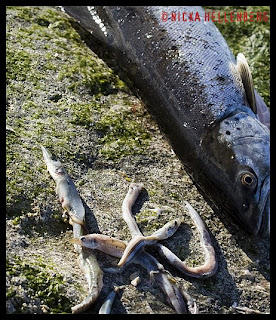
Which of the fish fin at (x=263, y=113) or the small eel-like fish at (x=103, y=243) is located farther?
the fish fin at (x=263, y=113)

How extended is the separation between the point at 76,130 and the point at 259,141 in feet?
4.96

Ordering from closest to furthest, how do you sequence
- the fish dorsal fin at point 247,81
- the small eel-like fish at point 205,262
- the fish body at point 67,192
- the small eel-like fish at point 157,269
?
the small eel-like fish at point 157,269 → the small eel-like fish at point 205,262 → the fish body at point 67,192 → the fish dorsal fin at point 247,81

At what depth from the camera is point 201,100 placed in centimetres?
450

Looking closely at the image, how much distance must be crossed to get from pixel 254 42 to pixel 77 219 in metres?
3.52

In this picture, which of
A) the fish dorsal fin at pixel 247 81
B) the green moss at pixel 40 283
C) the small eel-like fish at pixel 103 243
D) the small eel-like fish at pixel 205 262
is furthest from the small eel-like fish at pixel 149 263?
the fish dorsal fin at pixel 247 81

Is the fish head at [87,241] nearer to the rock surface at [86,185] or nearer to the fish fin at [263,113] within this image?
the rock surface at [86,185]

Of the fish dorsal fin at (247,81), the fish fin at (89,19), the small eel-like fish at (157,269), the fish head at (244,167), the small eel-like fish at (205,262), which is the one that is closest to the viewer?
the small eel-like fish at (157,269)

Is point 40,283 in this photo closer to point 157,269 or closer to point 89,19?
point 157,269

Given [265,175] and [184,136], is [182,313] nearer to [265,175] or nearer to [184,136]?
[265,175]

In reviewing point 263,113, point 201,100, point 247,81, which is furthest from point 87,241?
point 263,113

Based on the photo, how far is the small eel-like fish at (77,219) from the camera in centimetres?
324

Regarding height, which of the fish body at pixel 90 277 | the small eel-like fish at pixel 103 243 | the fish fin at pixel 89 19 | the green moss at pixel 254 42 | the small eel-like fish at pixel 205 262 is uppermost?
the fish fin at pixel 89 19

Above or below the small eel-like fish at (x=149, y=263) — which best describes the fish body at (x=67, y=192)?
above

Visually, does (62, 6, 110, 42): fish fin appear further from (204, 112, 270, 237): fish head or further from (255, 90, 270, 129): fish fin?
(204, 112, 270, 237): fish head
